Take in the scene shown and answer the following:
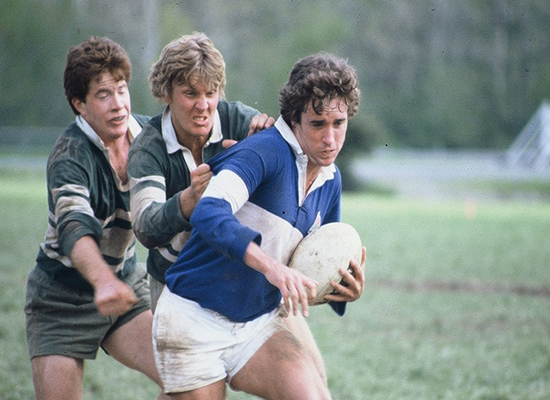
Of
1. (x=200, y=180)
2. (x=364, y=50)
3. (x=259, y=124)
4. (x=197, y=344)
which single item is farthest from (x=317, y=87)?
(x=364, y=50)

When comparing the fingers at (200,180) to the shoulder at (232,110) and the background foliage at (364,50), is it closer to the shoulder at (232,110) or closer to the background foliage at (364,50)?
the shoulder at (232,110)

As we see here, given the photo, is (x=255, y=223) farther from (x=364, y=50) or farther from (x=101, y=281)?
(x=364, y=50)

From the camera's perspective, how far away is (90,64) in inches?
154

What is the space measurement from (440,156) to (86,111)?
1371 inches

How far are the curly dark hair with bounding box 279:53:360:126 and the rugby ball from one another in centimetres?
49

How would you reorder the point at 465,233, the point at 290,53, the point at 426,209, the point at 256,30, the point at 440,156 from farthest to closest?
1. the point at 256,30
2. the point at 290,53
3. the point at 440,156
4. the point at 426,209
5. the point at 465,233

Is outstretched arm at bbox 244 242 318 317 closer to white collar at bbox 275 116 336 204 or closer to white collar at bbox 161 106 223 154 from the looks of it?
white collar at bbox 275 116 336 204

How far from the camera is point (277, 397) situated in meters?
3.20

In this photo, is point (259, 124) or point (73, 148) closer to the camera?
point (259, 124)

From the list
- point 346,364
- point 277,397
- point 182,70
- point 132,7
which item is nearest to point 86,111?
point 182,70

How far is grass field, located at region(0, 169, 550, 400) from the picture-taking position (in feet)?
21.0

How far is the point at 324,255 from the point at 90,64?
4.99 feet

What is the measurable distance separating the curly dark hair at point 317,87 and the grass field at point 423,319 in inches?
129

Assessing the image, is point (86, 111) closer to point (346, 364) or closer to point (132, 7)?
point (346, 364)
